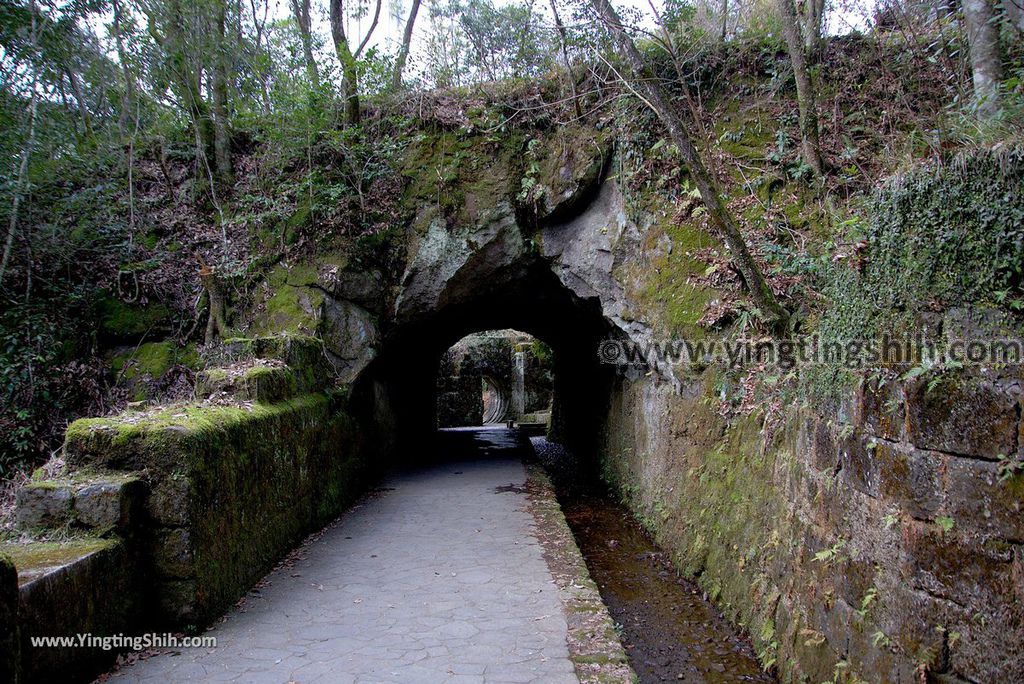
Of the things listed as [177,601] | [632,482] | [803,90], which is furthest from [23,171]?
[803,90]

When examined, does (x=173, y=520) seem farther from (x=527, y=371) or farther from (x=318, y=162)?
(x=527, y=371)

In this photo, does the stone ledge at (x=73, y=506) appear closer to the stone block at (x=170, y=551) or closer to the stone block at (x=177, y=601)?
the stone block at (x=170, y=551)

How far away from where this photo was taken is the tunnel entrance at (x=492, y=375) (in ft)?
80.3

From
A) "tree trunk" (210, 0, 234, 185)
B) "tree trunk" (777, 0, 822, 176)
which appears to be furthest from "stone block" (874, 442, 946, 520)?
"tree trunk" (210, 0, 234, 185)

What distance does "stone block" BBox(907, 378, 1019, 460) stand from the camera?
2938 millimetres

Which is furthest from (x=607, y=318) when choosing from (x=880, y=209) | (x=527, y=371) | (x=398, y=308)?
(x=527, y=371)

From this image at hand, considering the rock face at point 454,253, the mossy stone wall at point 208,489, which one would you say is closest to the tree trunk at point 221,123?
the rock face at point 454,253

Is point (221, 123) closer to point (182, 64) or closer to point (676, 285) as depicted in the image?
point (182, 64)

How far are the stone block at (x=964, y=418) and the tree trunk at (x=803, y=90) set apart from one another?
→ 5.37 m

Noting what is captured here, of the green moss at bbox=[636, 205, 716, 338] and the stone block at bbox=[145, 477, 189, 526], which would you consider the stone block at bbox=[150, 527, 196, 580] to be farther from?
the green moss at bbox=[636, 205, 716, 338]

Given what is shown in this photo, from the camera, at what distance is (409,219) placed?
1044cm

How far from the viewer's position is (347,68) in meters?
10.4

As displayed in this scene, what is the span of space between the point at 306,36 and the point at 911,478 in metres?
12.2

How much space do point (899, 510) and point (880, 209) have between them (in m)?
1.87
